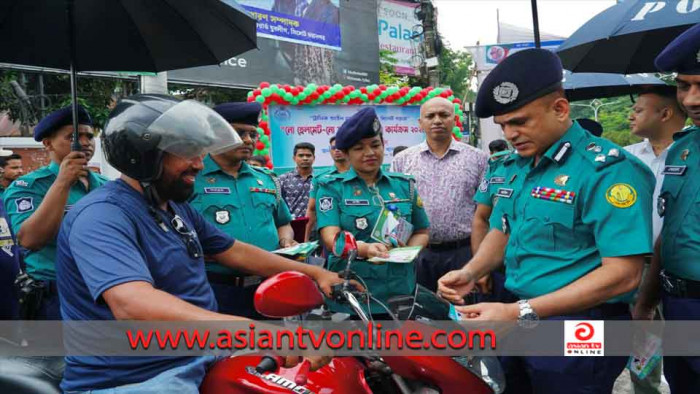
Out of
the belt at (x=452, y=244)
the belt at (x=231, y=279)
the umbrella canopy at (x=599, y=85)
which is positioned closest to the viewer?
the belt at (x=231, y=279)

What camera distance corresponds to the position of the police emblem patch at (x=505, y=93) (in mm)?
2213

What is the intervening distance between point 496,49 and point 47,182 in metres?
17.4

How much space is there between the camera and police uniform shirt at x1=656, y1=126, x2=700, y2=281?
2.23m

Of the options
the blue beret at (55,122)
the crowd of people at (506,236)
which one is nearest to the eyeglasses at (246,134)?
the crowd of people at (506,236)

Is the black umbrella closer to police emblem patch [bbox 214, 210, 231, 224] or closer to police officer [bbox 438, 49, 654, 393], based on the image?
police emblem patch [bbox 214, 210, 231, 224]

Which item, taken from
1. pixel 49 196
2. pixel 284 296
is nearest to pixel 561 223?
pixel 284 296

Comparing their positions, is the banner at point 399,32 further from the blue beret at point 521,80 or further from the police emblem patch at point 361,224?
the blue beret at point 521,80

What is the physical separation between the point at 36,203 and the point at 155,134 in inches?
80.6

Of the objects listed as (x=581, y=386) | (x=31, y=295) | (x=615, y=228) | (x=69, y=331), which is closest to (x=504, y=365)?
(x=581, y=386)

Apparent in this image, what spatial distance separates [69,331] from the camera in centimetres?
188

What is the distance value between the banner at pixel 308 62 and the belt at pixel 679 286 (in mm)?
12198

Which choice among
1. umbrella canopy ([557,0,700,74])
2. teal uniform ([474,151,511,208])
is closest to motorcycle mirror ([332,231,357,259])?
teal uniform ([474,151,511,208])

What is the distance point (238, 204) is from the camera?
3.53 metres

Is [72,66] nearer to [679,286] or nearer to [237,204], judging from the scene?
[237,204]
